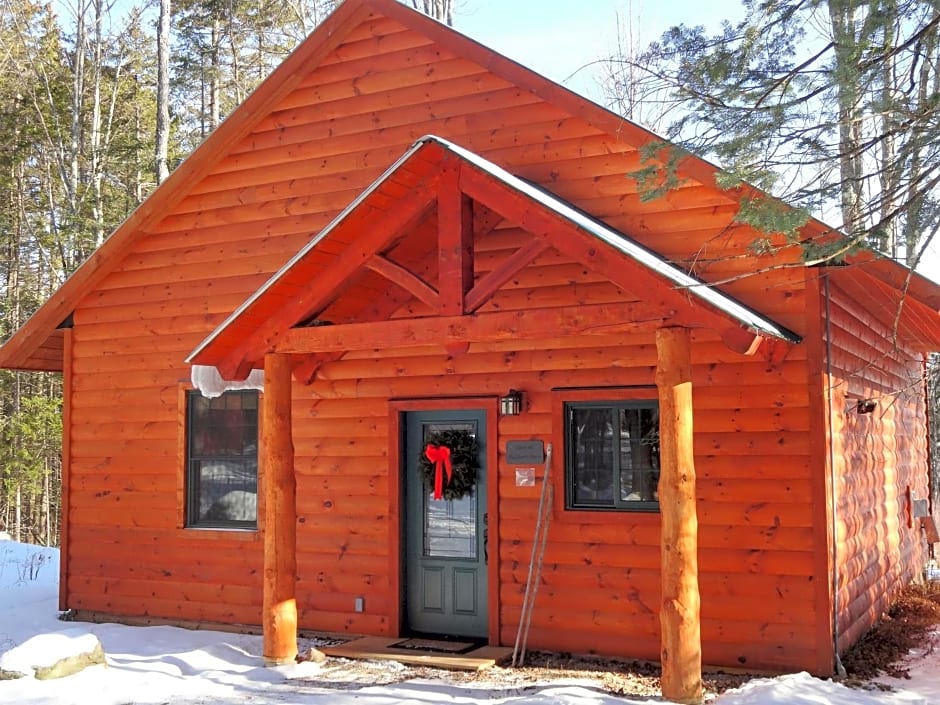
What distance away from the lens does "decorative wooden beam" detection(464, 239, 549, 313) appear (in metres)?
6.93

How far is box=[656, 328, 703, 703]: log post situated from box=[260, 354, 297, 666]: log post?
3.14 m

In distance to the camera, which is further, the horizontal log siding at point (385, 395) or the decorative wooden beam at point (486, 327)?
the horizontal log siding at point (385, 395)

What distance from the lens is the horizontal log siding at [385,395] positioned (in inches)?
301

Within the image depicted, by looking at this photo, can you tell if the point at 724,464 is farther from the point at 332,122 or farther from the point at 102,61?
the point at 102,61

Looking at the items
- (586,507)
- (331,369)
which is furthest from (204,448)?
(586,507)

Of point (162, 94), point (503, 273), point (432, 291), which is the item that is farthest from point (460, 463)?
point (162, 94)

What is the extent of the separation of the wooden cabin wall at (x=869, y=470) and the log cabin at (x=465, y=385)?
69 millimetres

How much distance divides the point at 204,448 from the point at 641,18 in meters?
16.6

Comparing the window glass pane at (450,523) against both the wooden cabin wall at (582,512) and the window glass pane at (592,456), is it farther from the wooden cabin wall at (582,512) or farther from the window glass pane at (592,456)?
the window glass pane at (592,456)

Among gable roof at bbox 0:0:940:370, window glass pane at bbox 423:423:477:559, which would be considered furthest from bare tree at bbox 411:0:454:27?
window glass pane at bbox 423:423:477:559

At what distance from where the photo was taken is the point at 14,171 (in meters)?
25.2

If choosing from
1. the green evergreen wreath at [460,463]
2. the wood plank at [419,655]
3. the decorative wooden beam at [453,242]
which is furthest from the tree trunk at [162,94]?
the decorative wooden beam at [453,242]

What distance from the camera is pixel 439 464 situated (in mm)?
8867

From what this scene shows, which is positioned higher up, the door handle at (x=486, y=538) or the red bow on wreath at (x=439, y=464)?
the red bow on wreath at (x=439, y=464)
